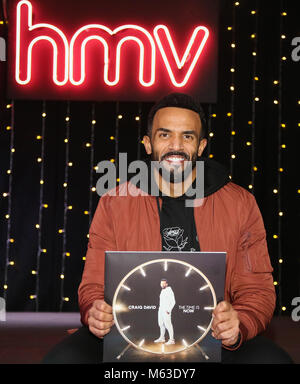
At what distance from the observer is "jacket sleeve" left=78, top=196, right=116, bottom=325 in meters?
1.71

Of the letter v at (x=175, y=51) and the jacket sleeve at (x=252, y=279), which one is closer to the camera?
the jacket sleeve at (x=252, y=279)

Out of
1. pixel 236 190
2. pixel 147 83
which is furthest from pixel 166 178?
pixel 147 83

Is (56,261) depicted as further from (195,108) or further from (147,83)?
(195,108)

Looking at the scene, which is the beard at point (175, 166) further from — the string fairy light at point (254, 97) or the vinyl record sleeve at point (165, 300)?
the string fairy light at point (254, 97)

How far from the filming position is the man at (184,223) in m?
1.73

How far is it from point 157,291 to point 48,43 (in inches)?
121

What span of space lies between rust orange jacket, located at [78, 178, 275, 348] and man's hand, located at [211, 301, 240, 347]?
28 cm

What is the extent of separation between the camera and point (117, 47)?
3.96 m

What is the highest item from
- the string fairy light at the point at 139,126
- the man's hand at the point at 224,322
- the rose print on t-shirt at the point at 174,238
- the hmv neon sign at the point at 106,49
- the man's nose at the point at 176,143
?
the hmv neon sign at the point at 106,49

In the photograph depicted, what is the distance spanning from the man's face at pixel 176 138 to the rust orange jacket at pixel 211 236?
14cm

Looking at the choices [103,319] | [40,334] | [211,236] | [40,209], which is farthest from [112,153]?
[103,319]

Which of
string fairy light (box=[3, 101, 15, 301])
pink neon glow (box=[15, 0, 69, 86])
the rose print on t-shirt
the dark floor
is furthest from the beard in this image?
string fairy light (box=[3, 101, 15, 301])

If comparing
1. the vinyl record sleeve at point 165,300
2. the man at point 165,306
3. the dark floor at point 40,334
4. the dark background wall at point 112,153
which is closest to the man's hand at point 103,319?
the vinyl record sleeve at point 165,300

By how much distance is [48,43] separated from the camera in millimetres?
4027
